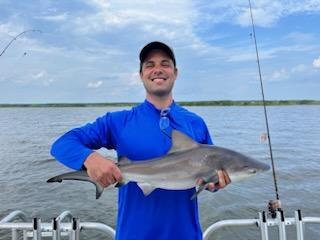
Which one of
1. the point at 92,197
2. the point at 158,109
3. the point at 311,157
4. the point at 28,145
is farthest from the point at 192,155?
the point at 28,145

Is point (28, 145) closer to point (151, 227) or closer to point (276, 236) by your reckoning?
point (276, 236)

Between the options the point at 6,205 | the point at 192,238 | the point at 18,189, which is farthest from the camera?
the point at 18,189

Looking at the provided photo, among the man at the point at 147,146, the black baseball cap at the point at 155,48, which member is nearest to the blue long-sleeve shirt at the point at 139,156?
the man at the point at 147,146

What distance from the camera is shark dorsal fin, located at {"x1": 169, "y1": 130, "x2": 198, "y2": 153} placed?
3138mm

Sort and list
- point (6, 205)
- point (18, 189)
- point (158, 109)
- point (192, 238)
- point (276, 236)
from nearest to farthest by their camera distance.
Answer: point (192, 238) < point (158, 109) < point (276, 236) < point (6, 205) < point (18, 189)

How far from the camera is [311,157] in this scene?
21.3 meters

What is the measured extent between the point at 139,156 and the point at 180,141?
1.12 feet

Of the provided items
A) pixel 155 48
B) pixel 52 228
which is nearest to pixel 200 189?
pixel 155 48

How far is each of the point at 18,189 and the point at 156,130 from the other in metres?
13.0

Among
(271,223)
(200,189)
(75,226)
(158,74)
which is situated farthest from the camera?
(271,223)

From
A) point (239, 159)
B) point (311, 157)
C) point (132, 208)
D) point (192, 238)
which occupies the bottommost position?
point (311, 157)

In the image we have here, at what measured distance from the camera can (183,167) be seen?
3.27m

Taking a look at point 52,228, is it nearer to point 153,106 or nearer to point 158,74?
point 153,106

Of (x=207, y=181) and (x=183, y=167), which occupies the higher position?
(x=183, y=167)
